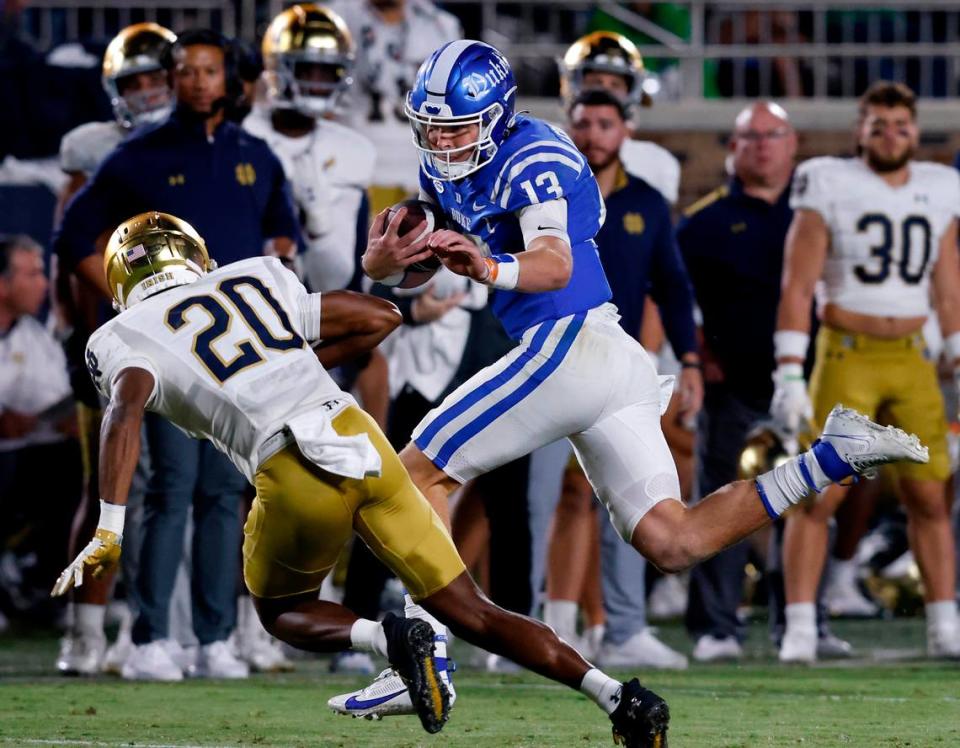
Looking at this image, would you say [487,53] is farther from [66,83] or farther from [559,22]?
[559,22]

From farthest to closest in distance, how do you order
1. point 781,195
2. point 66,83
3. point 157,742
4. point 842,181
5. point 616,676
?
point 66,83 → point 781,195 → point 842,181 → point 616,676 → point 157,742

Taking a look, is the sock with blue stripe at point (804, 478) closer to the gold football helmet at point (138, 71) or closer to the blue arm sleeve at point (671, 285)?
the blue arm sleeve at point (671, 285)

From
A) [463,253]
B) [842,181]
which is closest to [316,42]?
[842,181]

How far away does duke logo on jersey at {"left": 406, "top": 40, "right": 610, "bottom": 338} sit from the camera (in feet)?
15.5

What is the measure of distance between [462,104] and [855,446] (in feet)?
4.14

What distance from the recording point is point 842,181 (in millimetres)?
7141

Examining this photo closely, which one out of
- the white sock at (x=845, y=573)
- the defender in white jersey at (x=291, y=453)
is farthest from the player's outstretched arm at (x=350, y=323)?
the white sock at (x=845, y=573)

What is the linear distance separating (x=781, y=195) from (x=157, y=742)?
3.91 metres

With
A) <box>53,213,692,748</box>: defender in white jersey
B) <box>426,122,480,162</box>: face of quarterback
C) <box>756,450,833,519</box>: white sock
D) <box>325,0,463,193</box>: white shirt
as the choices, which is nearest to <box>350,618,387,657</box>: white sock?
<box>53,213,692,748</box>: defender in white jersey

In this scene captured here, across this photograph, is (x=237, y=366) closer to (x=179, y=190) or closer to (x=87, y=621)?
(x=179, y=190)

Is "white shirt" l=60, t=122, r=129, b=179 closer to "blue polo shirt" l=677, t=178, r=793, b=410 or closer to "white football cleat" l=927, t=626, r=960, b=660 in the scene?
"blue polo shirt" l=677, t=178, r=793, b=410

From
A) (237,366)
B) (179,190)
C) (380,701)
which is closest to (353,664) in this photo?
Answer: (179,190)

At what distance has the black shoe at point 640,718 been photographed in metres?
4.27

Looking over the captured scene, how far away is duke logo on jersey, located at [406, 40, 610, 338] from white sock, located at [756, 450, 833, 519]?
A: 629 mm
